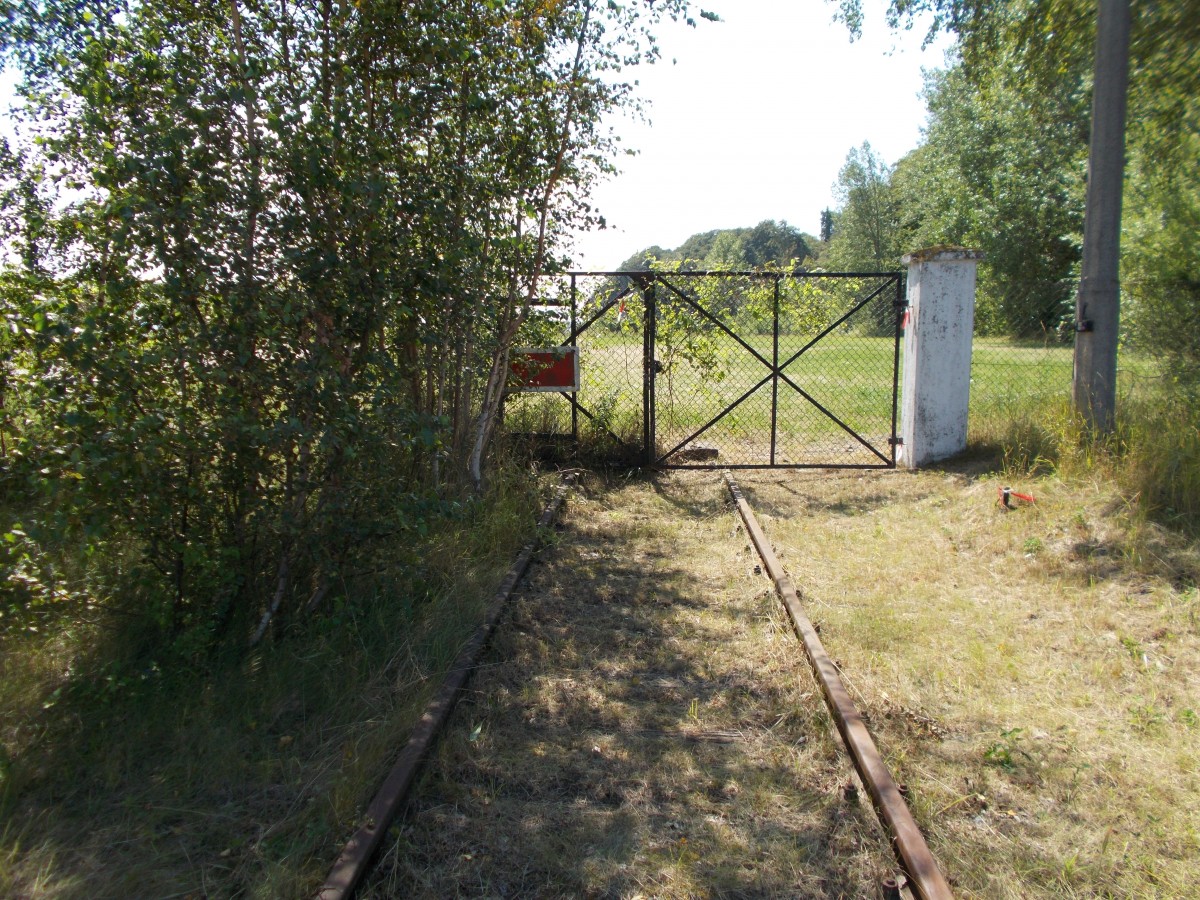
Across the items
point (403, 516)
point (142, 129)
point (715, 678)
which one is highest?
point (142, 129)

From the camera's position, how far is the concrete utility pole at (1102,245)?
788 cm

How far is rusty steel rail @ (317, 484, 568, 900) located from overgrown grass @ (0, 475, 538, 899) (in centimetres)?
11

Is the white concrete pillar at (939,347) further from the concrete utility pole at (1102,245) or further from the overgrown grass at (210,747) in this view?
the overgrown grass at (210,747)

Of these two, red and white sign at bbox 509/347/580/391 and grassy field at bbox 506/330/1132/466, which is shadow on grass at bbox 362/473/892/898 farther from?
grassy field at bbox 506/330/1132/466

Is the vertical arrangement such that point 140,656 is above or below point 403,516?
below

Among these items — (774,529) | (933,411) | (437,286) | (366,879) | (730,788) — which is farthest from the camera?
(933,411)

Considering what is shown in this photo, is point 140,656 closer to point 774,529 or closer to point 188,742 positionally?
point 188,742

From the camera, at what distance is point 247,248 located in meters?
4.46

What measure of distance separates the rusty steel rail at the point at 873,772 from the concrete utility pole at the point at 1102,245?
451 cm

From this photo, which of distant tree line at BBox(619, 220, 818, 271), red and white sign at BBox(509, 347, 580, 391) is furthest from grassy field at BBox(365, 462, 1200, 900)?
distant tree line at BBox(619, 220, 818, 271)

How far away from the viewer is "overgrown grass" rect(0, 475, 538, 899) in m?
3.16

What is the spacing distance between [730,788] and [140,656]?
3207 mm

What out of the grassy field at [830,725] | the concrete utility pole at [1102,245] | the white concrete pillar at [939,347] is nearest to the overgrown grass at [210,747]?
the grassy field at [830,725]

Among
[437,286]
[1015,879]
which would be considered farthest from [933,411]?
[1015,879]
